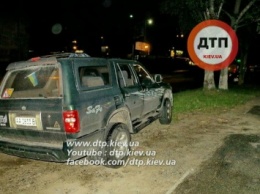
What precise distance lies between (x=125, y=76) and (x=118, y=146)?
1502 mm

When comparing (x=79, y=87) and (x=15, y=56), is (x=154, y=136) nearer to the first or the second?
(x=79, y=87)

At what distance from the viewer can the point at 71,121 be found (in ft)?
13.3

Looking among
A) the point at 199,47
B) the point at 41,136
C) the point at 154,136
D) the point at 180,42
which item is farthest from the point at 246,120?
the point at 180,42

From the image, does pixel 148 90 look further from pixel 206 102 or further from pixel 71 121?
pixel 206 102

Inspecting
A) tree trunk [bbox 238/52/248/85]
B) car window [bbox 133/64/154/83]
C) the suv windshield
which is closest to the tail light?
the suv windshield

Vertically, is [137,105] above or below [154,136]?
above

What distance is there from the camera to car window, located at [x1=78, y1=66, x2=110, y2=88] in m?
4.62

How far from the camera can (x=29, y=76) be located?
15.7 ft

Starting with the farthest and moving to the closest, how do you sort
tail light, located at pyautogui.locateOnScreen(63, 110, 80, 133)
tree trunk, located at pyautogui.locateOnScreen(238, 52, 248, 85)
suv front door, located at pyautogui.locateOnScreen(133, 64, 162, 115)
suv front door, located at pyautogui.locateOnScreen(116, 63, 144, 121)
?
tree trunk, located at pyautogui.locateOnScreen(238, 52, 248, 85) → suv front door, located at pyautogui.locateOnScreen(133, 64, 162, 115) → suv front door, located at pyautogui.locateOnScreen(116, 63, 144, 121) → tail light, located at pyautogui.locateOnScreen(63, 110, 80, 133)

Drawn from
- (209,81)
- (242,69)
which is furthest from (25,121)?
(242,69)

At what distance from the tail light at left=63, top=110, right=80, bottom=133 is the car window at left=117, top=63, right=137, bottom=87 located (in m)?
1.53

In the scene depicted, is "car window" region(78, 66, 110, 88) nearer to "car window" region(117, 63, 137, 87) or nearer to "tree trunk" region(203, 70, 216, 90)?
"car window" region(117, 63, 137, 87)

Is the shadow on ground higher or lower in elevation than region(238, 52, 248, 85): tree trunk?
lower

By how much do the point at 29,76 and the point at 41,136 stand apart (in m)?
1.13
